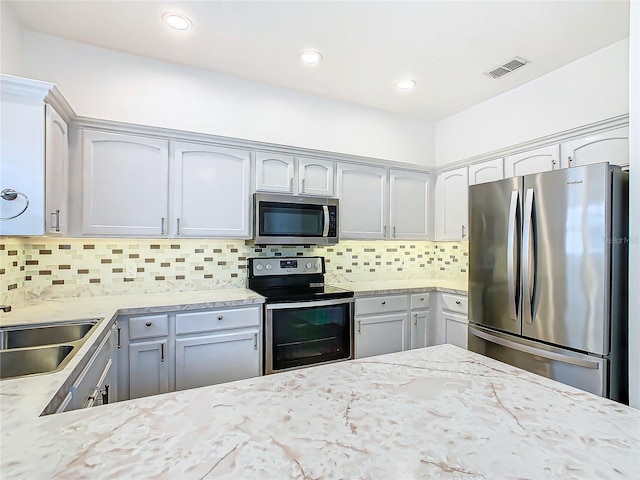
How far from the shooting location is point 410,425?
756 millimetres

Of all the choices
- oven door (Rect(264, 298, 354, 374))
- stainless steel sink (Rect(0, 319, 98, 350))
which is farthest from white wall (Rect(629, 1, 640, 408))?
stainless steel sink (Rect(0, 319, 98, 350))

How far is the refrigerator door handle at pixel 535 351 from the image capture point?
1.92 meters

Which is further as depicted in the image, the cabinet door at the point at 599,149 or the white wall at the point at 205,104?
the white wall at the point at 205,104

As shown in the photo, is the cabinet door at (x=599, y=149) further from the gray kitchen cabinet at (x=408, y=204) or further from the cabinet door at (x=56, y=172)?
the cabinet door at (x=56, y=172)

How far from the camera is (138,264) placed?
2.65 metres

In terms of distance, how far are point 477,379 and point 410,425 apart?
382 millimetres

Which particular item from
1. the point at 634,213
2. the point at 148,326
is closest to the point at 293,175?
the point at 148,326

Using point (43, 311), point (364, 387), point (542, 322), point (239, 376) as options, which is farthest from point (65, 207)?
point (542, 322)

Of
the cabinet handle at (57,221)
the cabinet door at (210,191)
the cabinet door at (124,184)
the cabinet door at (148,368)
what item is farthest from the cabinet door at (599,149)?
the cabinet handle at (57,221)

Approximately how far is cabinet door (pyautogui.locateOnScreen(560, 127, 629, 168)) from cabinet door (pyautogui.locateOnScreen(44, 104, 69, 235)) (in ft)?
10.9

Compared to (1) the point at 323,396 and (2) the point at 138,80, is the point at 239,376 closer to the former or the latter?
(1) the point at 323,396

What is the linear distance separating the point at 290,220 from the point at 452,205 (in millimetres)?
1693

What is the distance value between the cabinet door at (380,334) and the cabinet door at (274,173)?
1.31 metres

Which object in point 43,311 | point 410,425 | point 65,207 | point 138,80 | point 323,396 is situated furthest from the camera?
point 138,80
